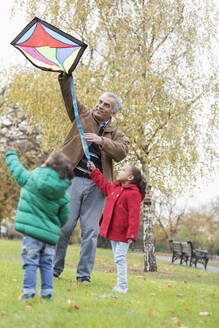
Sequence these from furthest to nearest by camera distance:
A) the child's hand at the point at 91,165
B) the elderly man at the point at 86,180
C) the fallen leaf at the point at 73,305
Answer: the elderly man at the point at 86,180, the child's hand at the point at 91,165, the fallen leaf at the point at 73,305

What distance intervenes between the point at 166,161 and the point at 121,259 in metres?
7.48

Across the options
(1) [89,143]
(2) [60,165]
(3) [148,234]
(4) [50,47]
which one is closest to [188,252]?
(3) [148,234]

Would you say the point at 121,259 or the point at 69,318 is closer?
the point at 69,318

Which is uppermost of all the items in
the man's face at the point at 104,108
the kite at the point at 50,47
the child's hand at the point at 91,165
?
the kite at the point at 50,47

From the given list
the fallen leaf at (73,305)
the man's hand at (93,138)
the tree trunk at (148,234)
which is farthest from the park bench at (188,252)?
the fallen leaf at (73,305)

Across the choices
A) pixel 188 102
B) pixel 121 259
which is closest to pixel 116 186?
pixel 121 259

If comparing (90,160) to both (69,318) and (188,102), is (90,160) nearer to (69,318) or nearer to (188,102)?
(69,318)

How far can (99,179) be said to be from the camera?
519 cm

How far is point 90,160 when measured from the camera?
538cm

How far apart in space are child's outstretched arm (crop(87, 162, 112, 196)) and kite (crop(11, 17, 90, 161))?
16 cm

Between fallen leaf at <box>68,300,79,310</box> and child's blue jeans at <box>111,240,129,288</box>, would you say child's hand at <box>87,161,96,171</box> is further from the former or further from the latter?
fallen leaf at <box>68,300,79,310</box>

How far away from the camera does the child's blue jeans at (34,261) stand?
144 inches

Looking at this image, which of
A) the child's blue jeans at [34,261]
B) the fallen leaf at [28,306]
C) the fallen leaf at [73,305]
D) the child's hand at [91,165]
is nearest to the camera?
the fallen leaf at [28,306]

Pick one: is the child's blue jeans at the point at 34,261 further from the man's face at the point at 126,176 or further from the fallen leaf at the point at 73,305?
the man's face at the point at 126,176
